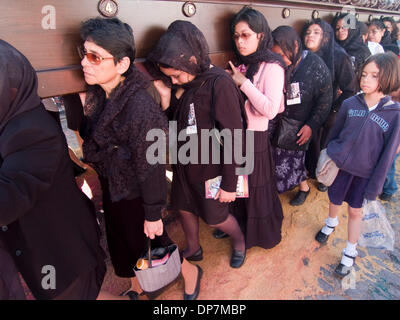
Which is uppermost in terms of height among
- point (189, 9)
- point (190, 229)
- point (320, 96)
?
point (189, 9)

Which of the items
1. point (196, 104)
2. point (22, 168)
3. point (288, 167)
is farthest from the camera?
point (288, 167)

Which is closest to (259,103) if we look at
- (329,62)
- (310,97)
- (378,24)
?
(310,97)

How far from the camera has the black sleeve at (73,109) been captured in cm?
154

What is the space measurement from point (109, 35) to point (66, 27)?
12.4 inches

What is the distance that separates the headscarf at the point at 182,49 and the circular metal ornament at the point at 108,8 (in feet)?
0.98

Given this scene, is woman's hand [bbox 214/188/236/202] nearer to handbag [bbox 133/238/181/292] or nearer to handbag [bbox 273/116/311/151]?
handbag [bbox 133/238/181/292]

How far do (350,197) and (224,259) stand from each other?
1132mm

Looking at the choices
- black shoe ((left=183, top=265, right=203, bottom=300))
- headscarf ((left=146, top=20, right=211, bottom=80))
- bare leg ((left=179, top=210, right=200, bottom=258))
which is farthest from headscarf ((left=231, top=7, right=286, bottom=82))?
black shoe ((left=183, top=265, right=203, bottom=300))

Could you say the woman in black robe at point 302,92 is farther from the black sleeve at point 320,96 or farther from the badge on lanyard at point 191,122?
the badge on lanyard at point 191,122

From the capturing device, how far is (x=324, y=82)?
221cm

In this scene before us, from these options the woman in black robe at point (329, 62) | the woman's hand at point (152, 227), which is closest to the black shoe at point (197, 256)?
the woman's hand at point (152, 227)

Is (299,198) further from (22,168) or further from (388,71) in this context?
(22,168)

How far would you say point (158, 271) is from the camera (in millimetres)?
1356

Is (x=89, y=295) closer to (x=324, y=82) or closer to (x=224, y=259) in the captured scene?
(x=224, y=259)
